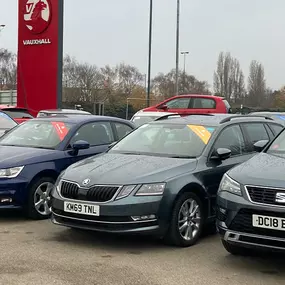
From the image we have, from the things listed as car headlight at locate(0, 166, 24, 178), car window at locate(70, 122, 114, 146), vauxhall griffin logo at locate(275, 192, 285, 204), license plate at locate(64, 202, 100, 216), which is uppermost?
car window at locate(70, 122, 114, 146)

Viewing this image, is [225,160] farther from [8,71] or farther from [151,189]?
[8,71]

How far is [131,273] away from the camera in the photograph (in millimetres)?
4887

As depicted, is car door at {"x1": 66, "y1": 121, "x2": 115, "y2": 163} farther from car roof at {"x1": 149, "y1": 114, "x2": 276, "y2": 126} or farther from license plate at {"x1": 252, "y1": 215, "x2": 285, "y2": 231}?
license plate at {"x1": 252, "y1": 215, "x2": 285, "y2": 231}

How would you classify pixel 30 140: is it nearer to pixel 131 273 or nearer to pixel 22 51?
pixel 131 273

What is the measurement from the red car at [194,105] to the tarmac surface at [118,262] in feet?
40.6

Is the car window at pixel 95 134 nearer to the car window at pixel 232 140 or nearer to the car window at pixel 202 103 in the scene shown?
the car window at pixel 232 140

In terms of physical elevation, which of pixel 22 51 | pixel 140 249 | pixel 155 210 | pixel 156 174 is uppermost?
pixel 22 51

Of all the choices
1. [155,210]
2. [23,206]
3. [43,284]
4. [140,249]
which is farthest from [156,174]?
[23,206]

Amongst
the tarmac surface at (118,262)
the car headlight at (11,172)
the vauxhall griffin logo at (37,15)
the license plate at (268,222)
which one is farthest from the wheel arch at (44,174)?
the vauxhall griffin logo at (37,15)

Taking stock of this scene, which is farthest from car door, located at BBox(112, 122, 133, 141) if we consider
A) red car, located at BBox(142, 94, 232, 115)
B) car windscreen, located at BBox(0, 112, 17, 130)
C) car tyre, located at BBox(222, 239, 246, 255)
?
red car, located at BBox(142, 94, 232, 115)

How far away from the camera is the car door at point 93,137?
7.95 m

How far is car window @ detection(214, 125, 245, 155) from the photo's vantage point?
22.3 feet

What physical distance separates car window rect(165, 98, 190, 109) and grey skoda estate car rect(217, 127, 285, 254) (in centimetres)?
1380

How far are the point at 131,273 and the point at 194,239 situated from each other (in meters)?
1.34
